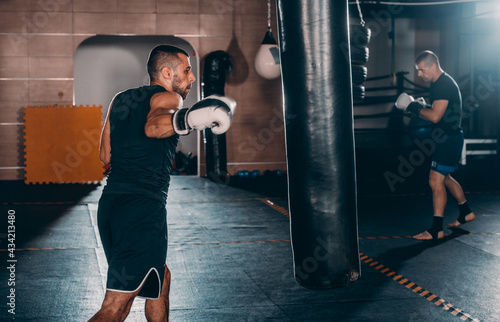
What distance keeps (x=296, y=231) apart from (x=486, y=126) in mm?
11901

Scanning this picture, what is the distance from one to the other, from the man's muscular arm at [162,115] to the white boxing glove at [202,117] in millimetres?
45

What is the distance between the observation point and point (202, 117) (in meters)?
2.36

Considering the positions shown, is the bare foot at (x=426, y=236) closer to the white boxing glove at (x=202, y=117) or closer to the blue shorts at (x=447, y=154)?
the blue shorts at (x=447, y=154)

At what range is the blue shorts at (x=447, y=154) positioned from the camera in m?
5.46

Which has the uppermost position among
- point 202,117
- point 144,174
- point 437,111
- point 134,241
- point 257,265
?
point 437,111

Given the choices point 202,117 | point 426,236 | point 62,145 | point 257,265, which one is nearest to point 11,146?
point 62,145

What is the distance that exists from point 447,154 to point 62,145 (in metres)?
7.29

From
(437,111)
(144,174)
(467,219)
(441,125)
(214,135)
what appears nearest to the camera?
(144,174)

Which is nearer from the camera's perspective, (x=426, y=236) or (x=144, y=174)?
(x=144, y=174)

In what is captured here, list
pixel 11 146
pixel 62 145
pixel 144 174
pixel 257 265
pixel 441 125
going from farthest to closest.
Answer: pixel 11 146 < pixel 62 145 < pixel 441 125 < pixel 257 265 < pixel 144 174

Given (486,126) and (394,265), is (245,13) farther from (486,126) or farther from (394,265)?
(394,265)

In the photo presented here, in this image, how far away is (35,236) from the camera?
19.0ft

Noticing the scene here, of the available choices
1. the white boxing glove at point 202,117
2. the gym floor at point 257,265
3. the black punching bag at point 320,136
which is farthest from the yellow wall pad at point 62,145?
the white boxing glove at point 202,117

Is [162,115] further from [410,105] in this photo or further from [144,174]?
[410,105]
